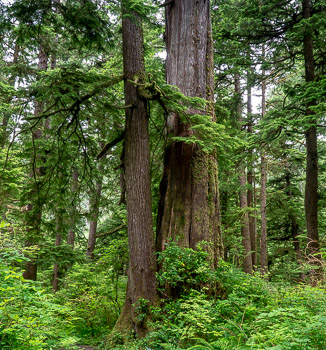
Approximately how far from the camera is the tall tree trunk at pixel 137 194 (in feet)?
15.8

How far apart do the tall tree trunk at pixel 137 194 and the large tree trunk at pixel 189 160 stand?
48 cm

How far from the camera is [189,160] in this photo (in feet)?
18.2

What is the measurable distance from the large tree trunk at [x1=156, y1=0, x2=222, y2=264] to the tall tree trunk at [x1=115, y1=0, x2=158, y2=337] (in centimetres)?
48

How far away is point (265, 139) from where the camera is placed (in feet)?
30.5

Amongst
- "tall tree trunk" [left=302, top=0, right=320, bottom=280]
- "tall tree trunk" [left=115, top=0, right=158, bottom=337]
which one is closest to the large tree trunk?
"tall tree trunk" [left=115, top=0, right=158, bottom=337]

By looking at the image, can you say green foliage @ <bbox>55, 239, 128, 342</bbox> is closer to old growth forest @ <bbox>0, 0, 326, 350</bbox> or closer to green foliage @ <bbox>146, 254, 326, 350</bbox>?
old growth forest @ <bbox>0, 0, 326, 350</bbox>

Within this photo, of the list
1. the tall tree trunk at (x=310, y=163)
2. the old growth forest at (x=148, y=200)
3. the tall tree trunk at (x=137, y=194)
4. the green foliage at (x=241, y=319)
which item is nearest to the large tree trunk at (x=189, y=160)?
the old growth forest at (x=148, y=200)

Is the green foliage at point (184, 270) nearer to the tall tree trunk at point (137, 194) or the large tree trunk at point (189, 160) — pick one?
the tall tree trunk at point (137, 194)

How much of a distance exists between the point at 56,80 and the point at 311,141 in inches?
305

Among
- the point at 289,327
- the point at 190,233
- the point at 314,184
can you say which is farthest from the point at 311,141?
the point at 289,327

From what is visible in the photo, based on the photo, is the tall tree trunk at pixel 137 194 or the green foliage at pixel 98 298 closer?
the tall tree trunk at pixel 137 194

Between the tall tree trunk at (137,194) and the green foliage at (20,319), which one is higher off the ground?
the tall tree trunk at (137,194)

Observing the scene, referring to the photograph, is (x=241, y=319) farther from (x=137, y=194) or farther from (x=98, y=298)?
(x=98, y=298)

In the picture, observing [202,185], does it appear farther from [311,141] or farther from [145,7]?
[311,141]
